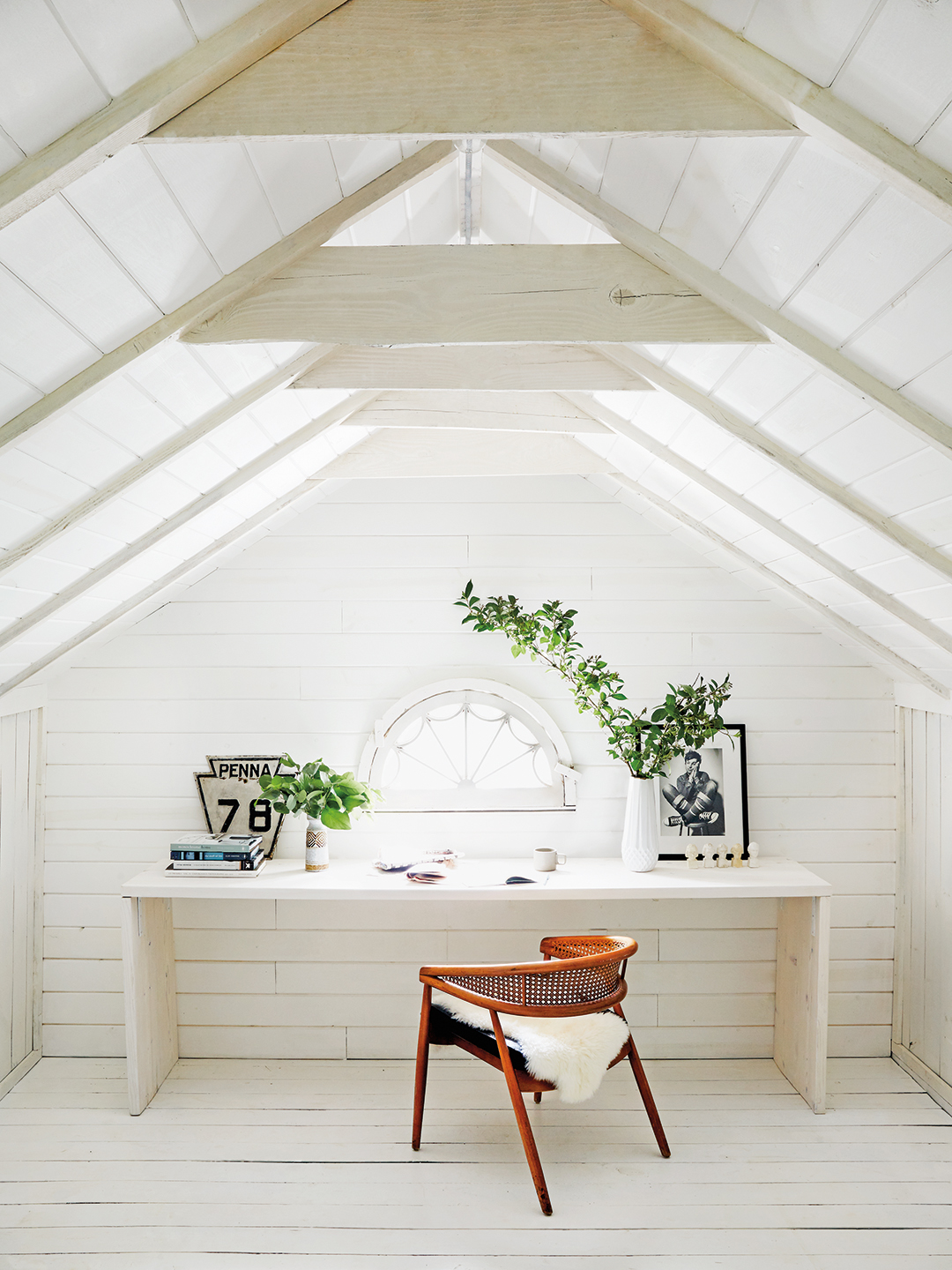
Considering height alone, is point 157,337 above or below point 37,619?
above

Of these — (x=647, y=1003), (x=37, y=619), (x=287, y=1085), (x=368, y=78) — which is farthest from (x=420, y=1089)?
(x=368, y=78)

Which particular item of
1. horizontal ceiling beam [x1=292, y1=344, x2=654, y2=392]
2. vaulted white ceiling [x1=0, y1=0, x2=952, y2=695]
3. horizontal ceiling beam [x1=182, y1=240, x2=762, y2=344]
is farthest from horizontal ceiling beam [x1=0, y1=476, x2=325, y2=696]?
horizontal ceiling beam [x1=182, y1=240, x2=762, y2=344]

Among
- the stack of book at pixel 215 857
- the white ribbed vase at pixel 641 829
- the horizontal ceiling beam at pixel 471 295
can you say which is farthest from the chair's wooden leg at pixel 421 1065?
the horizontal ceiling beam at pixel 471 295

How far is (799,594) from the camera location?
2953mm

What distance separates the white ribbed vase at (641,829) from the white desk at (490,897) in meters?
0.05

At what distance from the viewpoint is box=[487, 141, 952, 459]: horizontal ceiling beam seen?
4.80 ft

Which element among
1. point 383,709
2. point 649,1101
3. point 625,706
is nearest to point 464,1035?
point 649,1101

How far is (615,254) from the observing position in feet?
5.35

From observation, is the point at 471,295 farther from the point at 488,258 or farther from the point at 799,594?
the point at 799,594

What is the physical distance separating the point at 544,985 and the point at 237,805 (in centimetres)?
140

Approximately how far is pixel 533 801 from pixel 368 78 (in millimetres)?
2596

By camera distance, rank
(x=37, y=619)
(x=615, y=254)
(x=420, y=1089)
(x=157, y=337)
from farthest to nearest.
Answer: (x=420, y=1089) → (x=37, y=619) → (x=615, y=254) → (x=157, y=337)

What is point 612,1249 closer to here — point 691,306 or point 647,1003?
point 647,1003

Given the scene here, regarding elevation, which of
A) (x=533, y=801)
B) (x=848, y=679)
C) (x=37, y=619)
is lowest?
(x=533, y=801)
